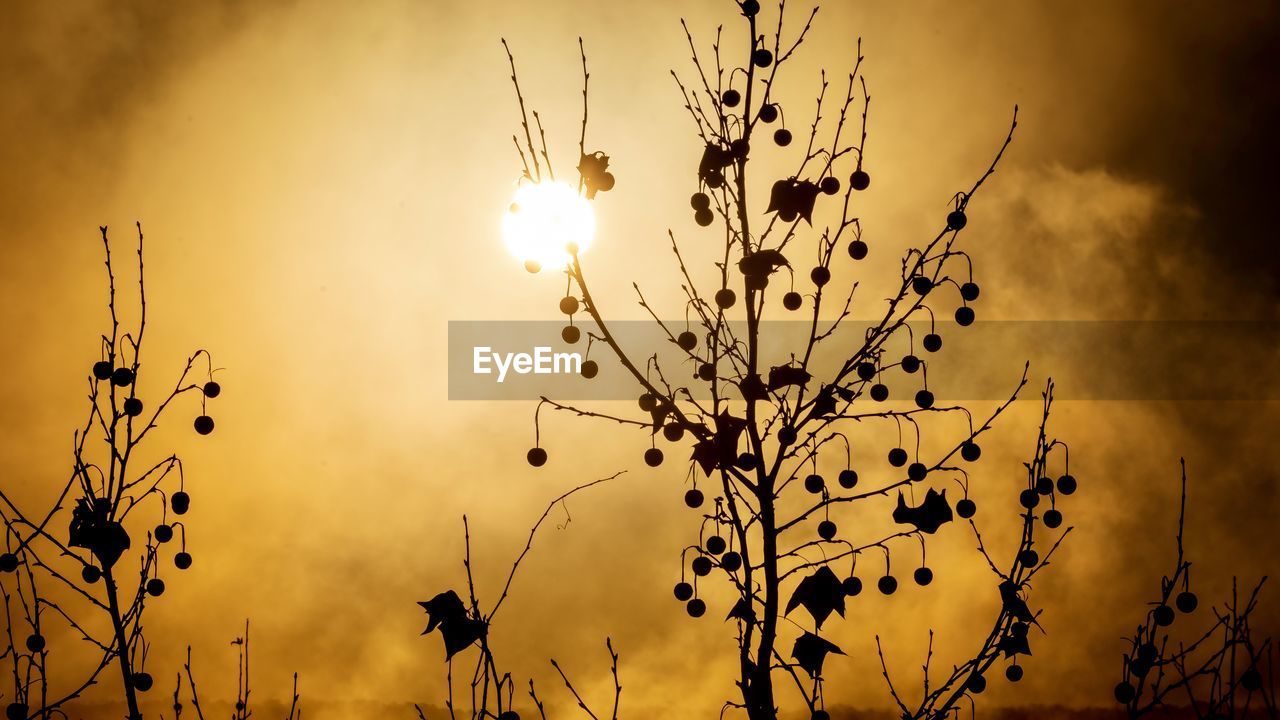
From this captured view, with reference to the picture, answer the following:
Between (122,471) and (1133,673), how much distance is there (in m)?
5.20

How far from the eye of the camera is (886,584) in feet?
15.3

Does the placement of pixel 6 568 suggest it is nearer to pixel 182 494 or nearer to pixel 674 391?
pixel 182 494

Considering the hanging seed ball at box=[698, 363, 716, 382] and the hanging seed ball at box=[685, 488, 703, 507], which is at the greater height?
the hanging seed ball at box=[698, 363, 716, 382]

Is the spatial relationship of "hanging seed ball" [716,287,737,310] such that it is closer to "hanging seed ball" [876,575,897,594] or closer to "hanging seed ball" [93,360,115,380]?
"hanging seed ball" [876,575,897,594]

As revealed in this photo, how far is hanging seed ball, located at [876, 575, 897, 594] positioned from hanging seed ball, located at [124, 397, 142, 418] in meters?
4.04

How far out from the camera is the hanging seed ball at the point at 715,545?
4.45 m

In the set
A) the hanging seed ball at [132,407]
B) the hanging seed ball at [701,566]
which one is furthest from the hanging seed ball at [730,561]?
the hanging seed ball at [132,407]

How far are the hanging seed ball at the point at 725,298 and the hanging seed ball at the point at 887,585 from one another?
68.4 inches

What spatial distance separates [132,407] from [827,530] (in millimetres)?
3672

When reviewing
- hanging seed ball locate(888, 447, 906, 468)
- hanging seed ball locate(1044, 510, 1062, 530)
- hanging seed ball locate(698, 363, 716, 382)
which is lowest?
hanging seed ball locate(1044, 510, 1062, 530)

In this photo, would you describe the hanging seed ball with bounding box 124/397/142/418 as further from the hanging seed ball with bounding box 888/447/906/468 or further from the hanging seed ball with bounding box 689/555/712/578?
the hanging seed ball with bounding box 888/447/906/468

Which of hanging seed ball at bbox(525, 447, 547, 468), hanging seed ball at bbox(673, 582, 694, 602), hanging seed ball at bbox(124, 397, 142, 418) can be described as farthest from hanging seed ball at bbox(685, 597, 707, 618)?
hanging seed ball at bbox(124, 397, 142, 418)

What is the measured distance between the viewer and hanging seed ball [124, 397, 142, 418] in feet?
14.8

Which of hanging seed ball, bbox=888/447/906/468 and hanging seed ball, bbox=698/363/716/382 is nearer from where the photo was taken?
hanging seed ball, bbox=698/363/716/382
